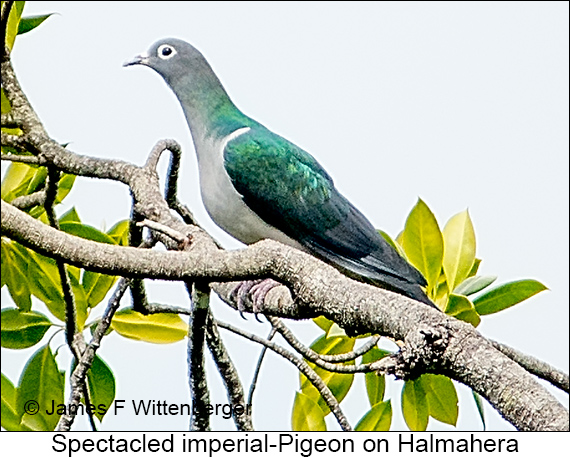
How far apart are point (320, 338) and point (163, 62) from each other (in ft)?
1.57

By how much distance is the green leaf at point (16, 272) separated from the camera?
121cm

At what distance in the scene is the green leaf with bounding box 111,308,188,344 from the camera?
1174 millimetres

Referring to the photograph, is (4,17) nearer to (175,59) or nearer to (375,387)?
(175,59)

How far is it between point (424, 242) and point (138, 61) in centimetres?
50

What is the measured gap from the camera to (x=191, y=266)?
625mm

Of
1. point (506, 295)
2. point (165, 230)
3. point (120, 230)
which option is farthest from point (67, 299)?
point (506, 295)

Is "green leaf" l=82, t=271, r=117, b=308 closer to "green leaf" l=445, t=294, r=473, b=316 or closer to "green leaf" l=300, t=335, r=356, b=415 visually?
"green leaf" l=300, t=335, r=356, b=415

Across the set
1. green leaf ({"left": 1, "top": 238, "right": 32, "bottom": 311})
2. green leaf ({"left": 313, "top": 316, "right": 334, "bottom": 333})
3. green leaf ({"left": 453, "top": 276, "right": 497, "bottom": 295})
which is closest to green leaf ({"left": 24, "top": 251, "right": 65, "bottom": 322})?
green leaf ({"left": 1, "top": 238, "right": 32, "bottom": 311})

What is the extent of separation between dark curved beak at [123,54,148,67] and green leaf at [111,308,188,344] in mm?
361

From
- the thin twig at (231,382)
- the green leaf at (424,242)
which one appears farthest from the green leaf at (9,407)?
the green leaf at (424,242)

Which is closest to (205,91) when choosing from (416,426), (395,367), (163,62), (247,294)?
(163,62)

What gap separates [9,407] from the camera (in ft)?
4.28

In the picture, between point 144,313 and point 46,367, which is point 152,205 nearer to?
point 144,313

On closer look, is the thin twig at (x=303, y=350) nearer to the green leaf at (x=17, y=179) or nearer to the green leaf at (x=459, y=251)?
the green leaf at (x=459, y=251)
